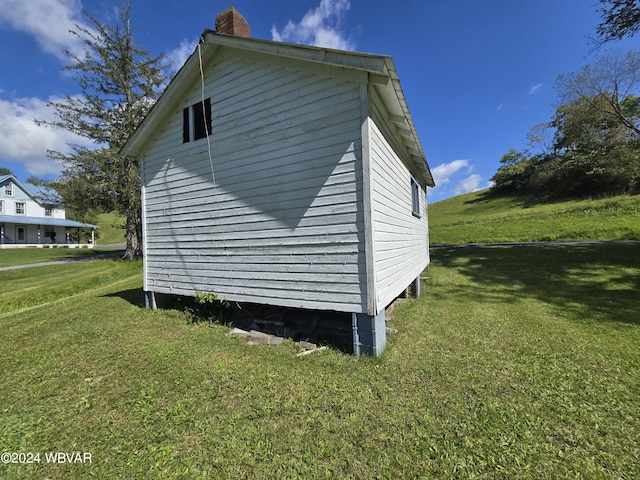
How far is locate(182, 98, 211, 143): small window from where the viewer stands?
5906mm

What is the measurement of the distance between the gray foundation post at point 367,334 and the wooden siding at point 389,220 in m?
0.21

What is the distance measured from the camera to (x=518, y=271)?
10.5 metres

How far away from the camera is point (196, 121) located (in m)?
6.17

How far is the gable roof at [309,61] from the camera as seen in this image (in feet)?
12.4

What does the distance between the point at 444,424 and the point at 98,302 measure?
29.8 ft

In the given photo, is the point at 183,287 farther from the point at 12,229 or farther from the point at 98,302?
the point at 12,229

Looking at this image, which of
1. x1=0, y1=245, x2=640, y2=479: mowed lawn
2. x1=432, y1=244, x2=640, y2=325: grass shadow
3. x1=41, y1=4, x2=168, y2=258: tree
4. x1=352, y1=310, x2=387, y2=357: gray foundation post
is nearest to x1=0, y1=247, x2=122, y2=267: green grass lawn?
x1=41, y1=4, x2=168, y2=258: tree

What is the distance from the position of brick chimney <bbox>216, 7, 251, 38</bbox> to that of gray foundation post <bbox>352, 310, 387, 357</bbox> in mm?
6364

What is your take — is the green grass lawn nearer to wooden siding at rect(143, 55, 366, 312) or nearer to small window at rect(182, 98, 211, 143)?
wooden siding at rect(143, 55, 366, 312)

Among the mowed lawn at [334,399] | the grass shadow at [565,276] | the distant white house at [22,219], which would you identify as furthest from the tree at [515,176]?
the distant white house at [22,219]

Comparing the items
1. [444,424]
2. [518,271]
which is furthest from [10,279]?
[518,271]

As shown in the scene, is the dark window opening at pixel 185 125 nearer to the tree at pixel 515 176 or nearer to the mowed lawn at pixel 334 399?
the mowed lawn at pixel 334 399

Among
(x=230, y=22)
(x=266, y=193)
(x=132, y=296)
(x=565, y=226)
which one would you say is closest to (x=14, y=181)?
(x=132, y=296)

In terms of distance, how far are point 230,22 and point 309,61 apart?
9.80 ft
